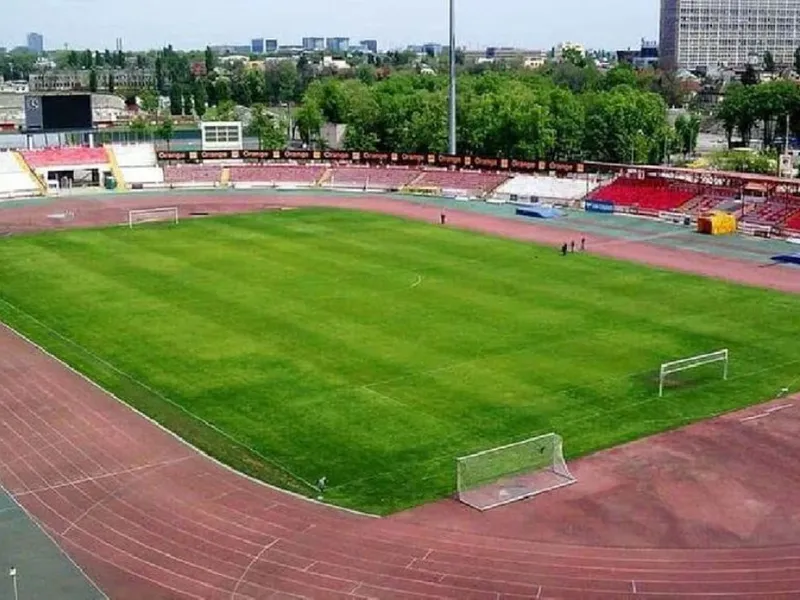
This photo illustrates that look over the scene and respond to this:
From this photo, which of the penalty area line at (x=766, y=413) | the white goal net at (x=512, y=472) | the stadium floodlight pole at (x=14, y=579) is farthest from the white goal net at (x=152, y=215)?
the stadium floodlight pole at (x=14, y=579)

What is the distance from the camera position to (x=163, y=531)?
980 inches

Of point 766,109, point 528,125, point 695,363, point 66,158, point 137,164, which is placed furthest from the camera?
point 766,109

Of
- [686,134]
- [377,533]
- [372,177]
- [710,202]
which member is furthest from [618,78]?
[377,533]

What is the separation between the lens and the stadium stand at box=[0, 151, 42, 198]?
9406 centimetres

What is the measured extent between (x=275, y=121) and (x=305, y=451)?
107515mm

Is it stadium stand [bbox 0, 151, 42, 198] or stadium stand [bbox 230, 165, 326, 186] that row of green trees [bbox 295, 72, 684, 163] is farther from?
stadium stand [bbox 0, 151, 42, 198]

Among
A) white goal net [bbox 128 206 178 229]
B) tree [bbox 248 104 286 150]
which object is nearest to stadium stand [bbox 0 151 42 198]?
white goal net [bbox 128 206 178 229]

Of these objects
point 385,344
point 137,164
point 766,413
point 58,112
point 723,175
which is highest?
point 58,112

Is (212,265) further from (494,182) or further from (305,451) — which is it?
(494,182)

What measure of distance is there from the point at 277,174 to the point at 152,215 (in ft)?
81.0

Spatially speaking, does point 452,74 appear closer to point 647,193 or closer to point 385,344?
point 647,193

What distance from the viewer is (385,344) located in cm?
4097

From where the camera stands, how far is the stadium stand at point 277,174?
102 metres

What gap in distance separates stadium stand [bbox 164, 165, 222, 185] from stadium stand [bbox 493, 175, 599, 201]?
98.6 ft
